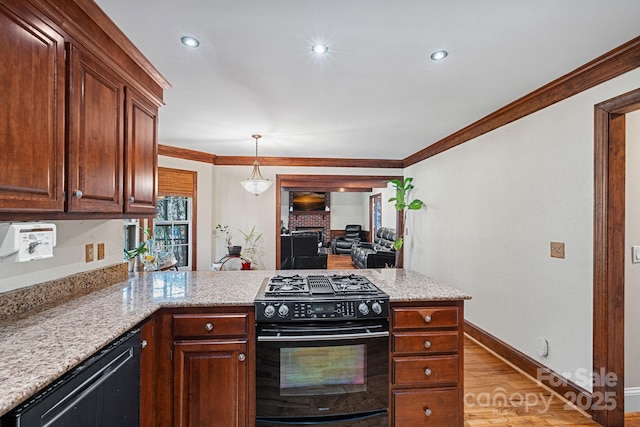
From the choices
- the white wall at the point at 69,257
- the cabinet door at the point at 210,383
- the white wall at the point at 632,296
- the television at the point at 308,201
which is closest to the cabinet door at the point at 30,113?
the white wall at the point at 69,257

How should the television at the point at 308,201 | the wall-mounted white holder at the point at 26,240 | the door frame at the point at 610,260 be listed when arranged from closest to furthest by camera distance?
the wall-mounted white holder at the point at 26,240 → the door frame at the point at 610,260 → the television at the point at 308,201

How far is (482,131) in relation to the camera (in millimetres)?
3404

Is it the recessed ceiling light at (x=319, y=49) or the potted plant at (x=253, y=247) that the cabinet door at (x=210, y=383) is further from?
the potted plant at (x=253, y=247)

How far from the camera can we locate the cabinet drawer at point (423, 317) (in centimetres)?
182

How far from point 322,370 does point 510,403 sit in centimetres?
163

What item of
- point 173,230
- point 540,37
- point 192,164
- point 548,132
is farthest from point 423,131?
point 173,230

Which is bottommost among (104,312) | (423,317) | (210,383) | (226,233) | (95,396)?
(210,383)

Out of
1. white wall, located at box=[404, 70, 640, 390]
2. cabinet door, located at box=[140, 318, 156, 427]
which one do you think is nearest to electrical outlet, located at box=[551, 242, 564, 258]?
white wall, located at box=[404, 70, 640, 390]

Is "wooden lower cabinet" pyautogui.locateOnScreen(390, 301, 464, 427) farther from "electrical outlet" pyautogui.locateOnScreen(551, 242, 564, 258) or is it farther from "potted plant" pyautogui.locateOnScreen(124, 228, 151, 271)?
"potted plant" pyautogui.locateOnScreen(124, 228, 151, 271)

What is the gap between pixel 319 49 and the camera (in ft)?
6.39

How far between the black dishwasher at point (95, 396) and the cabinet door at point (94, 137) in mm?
661

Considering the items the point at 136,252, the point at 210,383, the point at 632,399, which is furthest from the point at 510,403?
the point at 136,252

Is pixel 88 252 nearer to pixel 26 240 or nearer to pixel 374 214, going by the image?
pixel 26 240

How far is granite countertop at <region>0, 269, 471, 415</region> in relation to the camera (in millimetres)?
984
